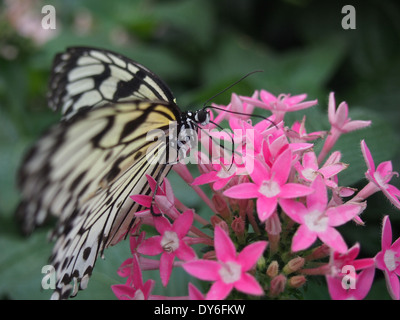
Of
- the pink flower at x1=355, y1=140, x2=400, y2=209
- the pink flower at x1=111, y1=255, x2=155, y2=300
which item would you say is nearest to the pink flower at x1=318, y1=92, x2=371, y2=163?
the pink flower at x1=355, y1=140, x2=400, y2=209

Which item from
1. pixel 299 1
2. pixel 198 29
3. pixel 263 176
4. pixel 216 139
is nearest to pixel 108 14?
pixel 198 29

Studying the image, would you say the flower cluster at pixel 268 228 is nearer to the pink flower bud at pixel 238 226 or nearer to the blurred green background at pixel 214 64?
the pink flower bud at pixel 238 226

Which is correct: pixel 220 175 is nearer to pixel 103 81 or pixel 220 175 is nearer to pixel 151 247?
pixel 151 247

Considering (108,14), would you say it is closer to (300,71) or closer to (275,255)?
(300,71)

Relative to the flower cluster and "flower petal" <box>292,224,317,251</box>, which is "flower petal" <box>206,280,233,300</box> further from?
"flower petal" <box>292,224,317,251</box>

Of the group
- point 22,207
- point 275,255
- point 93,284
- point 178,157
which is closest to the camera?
point 22,207

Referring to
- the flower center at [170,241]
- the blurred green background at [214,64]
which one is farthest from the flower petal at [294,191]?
the blurred green background at [214,64]
